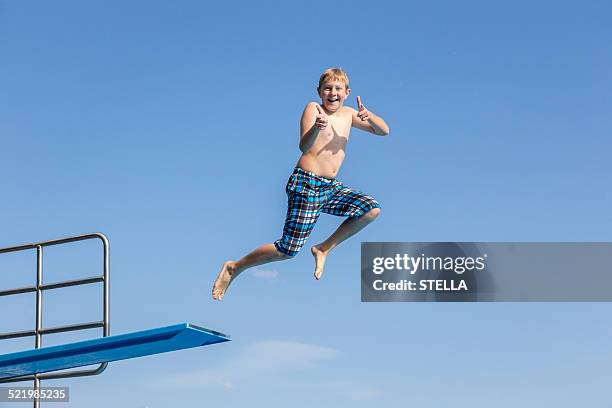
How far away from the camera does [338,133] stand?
8.59m

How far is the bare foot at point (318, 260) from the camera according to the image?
8.93 meters

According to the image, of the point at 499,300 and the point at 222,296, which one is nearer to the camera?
the point at 222,296

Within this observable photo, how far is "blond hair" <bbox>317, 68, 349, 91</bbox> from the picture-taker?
8484 millimetres

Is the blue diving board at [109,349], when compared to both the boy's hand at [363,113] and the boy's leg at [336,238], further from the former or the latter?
the boy's hand at [363,113]

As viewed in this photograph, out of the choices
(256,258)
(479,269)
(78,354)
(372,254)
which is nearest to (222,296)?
(256,258)

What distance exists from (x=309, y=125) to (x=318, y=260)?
1.35 meters

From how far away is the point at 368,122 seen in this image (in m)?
8.68

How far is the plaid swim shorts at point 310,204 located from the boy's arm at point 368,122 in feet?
1.83

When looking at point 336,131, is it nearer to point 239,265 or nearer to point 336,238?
point 336,238

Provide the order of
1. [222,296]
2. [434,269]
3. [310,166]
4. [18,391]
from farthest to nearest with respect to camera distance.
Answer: [434,269], [18,391], [222,296], [310,166]

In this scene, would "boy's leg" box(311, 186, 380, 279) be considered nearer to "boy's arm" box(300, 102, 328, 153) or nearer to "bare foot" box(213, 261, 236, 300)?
"boy's arm" box(300, 102, 328, 153)

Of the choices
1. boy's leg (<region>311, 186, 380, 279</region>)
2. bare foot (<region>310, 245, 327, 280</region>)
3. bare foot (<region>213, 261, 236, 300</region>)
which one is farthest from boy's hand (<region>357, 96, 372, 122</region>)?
bare foot (<region>213, 261, 236, 300</region>)

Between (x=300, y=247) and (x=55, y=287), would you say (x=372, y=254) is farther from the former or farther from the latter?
(x=55, y=287)

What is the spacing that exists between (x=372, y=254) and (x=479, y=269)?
1.26m
